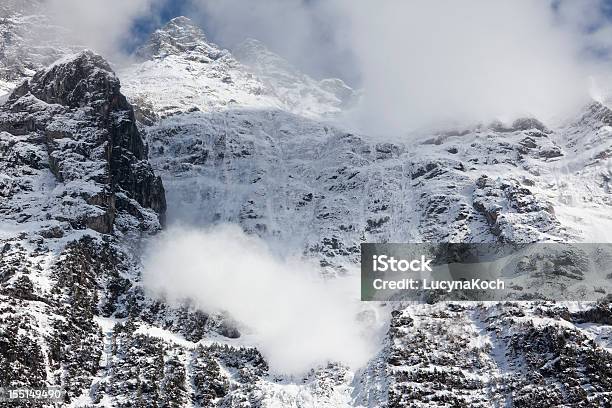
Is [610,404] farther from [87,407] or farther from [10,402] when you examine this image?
[10,402]

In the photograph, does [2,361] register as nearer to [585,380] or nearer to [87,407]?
[87,407]

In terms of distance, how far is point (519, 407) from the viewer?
196500 mm

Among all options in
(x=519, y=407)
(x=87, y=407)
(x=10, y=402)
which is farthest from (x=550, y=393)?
(x=10, y=402)

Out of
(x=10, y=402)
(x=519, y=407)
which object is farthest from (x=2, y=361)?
(x=519, y=407)

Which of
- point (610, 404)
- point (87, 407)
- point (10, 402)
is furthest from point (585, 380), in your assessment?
point (10, 402)

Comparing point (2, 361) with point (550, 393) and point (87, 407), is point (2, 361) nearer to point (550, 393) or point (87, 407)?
point (87, 407)

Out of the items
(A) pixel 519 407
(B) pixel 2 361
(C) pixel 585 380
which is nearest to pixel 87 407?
→ (B) pixel 2 361

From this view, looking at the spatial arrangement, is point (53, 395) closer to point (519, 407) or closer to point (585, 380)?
point (519, 407)

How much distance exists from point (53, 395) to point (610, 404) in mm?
136154

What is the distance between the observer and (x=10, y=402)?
18788cm

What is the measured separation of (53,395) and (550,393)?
123082mm

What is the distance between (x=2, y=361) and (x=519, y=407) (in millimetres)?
127943

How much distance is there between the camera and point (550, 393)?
19638 cm

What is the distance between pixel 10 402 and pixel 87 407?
64.0 ft
